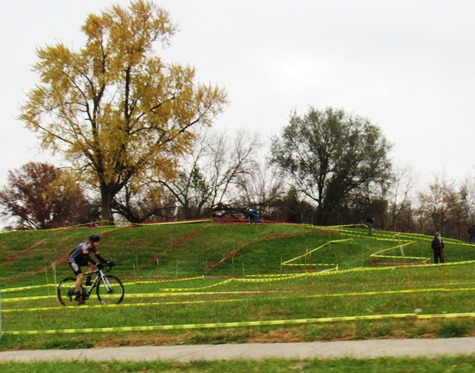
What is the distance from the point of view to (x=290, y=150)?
227 feet

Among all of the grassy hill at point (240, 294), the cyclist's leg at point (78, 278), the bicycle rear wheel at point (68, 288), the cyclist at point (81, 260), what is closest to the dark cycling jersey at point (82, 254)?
the cyclist at point (81, 260)

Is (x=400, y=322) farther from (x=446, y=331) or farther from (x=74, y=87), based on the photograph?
(x=74, y=87)

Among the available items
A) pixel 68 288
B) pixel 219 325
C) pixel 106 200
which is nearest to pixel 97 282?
pixel 68 288

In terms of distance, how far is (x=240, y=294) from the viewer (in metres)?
15.1

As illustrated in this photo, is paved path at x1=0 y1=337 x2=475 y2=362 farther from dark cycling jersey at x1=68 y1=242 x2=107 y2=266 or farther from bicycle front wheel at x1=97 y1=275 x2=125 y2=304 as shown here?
dark cycling jersey at x1=68 y1=242 x2=107 y2=266

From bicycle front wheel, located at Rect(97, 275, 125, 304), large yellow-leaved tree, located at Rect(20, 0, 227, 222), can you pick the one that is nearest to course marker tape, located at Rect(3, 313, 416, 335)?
bicycle front wheel, located at Rect(97, 275, 125, 304)

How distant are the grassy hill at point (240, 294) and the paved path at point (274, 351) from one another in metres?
0.47

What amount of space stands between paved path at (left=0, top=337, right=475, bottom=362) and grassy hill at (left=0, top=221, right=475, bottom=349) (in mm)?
471

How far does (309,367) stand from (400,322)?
111 inches

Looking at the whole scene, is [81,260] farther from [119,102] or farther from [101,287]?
[119,102]

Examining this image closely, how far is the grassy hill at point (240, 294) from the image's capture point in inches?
352

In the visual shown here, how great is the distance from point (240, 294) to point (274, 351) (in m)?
7.67

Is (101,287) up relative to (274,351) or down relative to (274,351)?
up

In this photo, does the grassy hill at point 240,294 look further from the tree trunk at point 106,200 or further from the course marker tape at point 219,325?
the tree trunk at point 106,200
